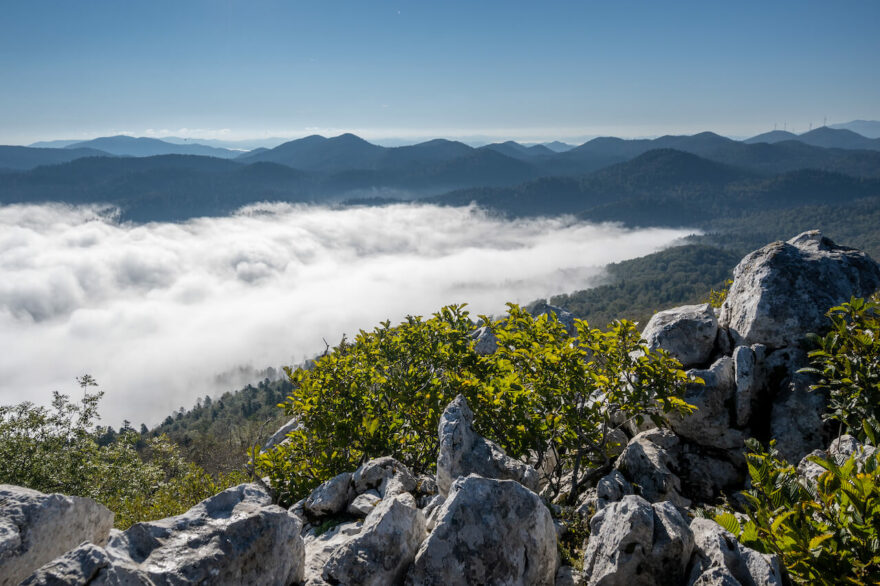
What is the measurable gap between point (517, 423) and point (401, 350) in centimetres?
419

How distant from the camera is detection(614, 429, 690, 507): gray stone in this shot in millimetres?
11312

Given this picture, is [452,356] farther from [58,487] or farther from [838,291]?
[58,487]

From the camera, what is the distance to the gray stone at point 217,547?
631 cm

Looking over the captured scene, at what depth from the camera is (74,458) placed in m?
Result: 23.5

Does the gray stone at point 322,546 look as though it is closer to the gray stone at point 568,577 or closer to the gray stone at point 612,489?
Result: the gray stone at point 568,577

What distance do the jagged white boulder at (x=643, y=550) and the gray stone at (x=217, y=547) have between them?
5035 mm

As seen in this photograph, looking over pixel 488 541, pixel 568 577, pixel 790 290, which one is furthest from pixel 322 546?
pixel 790 290

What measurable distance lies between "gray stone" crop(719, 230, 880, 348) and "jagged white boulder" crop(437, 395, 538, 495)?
32.8 ft

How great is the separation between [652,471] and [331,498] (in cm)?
807

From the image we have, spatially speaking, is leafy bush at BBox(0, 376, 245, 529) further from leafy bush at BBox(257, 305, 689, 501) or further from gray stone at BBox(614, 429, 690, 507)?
gray stone at BBox(614, 429, 690, 507)

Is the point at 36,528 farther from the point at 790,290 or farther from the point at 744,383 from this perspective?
the point at 790,290

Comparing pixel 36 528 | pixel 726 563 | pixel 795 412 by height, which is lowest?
pixel 795 412

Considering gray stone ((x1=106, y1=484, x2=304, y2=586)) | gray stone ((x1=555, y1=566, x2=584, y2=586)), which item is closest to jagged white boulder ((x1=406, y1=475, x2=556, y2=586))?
gray stone ((x1=555, y1=566, x2=584, y2=586))

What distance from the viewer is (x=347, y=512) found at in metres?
10.0
